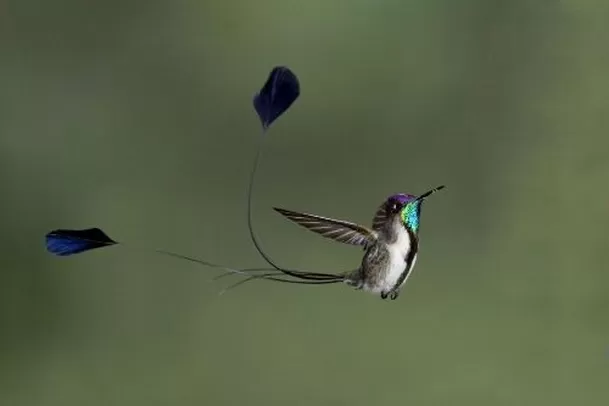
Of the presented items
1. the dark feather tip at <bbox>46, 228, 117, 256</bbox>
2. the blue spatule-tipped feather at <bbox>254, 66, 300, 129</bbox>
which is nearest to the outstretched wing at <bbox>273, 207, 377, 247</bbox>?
the blue spatule-tipped feather at <bbox>254, 66, 300, 129</bbox>

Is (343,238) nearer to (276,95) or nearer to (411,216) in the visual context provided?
(411,216)

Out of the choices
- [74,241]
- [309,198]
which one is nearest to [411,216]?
[309,198]

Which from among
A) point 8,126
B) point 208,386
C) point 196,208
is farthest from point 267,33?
point 208,386

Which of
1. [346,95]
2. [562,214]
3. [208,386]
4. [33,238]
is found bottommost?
[208,386]

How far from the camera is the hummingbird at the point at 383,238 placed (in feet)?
2.87

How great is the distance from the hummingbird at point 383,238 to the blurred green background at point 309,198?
2 centimetres

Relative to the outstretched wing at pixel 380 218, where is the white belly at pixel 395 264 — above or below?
below

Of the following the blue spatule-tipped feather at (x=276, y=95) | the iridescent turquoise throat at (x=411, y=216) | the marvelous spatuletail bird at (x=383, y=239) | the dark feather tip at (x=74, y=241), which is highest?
the blue spatule-tipped feather at (x=276, y=95)

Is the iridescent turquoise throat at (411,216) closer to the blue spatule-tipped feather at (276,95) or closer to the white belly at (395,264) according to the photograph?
the white belly at (395,264)

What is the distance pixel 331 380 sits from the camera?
927 mm

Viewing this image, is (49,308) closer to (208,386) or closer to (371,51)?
(208,386)

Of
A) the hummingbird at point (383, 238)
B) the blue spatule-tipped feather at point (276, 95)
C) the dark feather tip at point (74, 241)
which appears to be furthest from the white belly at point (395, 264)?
the dark feather tip at point (74, 241)

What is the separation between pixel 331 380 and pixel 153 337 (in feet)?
0.76

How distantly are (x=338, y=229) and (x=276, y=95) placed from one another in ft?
0.59
